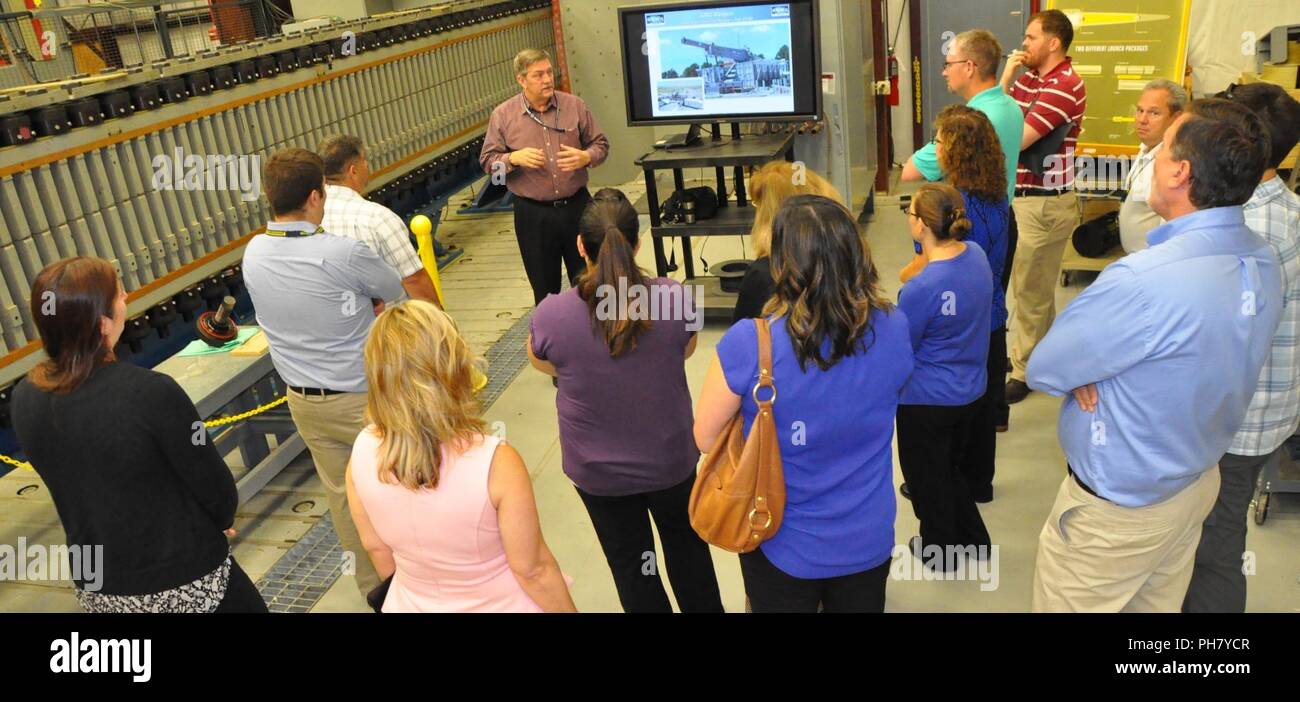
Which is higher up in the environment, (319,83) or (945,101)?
(319,83)

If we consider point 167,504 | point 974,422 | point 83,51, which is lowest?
point 974,422

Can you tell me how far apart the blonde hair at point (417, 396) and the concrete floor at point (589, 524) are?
1660 millimetres

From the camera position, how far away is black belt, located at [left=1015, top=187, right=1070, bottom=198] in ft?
14.6

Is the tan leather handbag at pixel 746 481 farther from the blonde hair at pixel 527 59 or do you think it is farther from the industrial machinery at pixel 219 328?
the blonde hair at pixel 527 59

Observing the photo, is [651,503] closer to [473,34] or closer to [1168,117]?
[1168,117]

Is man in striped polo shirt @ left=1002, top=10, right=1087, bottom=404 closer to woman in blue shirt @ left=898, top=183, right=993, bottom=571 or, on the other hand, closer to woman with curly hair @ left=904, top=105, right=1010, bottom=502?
woman with curly hair @ left=904, top=105, right=1010, bottom=502

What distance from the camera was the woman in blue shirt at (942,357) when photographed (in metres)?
2.99

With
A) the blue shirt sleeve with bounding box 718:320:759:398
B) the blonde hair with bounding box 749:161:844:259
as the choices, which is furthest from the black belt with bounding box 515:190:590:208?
the blue shirt sleeve with bounding box 718:320:759:398

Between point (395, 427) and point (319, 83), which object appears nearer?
point (395, 427)

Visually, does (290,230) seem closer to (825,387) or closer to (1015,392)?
(825,387)

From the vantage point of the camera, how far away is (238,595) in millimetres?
2654

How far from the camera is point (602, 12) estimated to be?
27.9 feet

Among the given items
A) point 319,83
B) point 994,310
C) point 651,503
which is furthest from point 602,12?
point 651,503

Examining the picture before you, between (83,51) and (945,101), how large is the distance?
7.27 m
